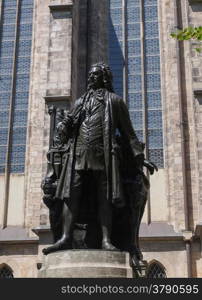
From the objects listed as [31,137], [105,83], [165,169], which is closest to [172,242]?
[165,169]

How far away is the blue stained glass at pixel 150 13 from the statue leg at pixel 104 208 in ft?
44.8

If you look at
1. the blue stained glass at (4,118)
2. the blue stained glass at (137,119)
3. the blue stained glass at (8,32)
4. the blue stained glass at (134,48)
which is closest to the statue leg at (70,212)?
the blue stained glass at (137,119)

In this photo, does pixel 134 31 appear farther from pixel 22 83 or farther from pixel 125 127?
pixel 125 127

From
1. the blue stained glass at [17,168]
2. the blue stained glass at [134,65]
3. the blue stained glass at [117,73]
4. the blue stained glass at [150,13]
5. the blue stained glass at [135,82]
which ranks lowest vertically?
the blue stained glass at [17,168]

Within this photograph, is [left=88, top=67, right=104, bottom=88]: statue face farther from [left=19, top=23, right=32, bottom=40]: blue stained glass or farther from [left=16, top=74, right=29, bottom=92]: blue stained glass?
[left=19, top=23, right=32, bottom=40]: blue stained glass

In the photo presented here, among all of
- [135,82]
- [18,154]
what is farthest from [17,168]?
[135,82]

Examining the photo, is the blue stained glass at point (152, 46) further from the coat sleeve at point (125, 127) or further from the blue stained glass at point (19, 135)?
the coat sleeve at point (125, 127)

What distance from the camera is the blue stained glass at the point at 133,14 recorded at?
1698 cm

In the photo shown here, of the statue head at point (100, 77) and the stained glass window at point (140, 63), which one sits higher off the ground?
the stained glass window at point (140, 63)

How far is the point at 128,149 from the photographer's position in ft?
15.0

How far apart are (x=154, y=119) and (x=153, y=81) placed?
1.40 meters

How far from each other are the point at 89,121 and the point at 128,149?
1.55 feet

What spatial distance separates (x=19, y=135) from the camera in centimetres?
1581

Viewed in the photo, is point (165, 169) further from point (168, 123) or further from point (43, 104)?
point (43, 104)
